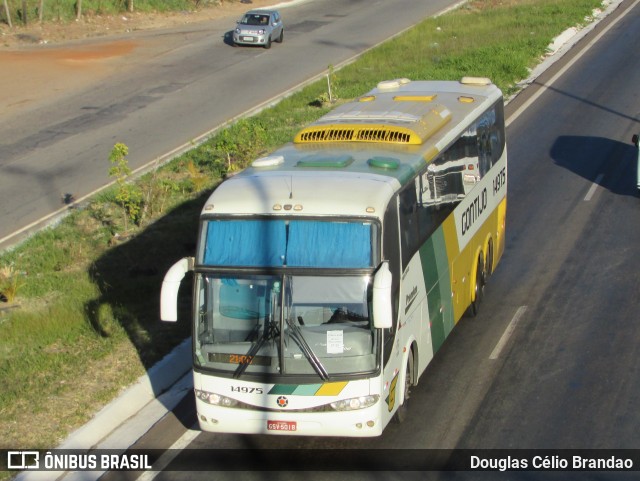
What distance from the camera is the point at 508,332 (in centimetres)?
1456

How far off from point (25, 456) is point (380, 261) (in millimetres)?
4434

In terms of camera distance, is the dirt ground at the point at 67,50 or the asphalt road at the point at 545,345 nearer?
the asphalt road at the point at 545,345

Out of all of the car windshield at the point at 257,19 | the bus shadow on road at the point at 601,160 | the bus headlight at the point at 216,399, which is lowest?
the bus shadow on road at the point at 601,160

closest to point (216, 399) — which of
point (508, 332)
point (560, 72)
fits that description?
point (508, 332)

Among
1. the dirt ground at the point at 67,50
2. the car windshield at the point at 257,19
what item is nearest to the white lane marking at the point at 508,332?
the dirt ground at the point at 67,50

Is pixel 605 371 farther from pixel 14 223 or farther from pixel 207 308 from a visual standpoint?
pixel 14 223

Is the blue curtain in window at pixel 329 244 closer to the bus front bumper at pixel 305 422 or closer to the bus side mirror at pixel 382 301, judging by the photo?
the bus side mirror at pixel 382 301

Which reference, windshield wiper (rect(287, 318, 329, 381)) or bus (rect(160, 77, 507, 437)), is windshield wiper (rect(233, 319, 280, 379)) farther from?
windshield wiper (rect(287, 318, 329, 381))

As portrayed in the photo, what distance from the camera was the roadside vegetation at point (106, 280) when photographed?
41.3 ft

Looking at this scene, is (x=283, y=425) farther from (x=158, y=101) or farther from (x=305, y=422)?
(x=158, y=101)

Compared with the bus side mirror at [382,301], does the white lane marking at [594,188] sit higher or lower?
lower

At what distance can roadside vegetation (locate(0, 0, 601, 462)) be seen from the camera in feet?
41.3

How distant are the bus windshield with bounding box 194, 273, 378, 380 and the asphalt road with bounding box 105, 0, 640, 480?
1.25 meters

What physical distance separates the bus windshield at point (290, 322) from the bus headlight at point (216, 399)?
A: 33cm
